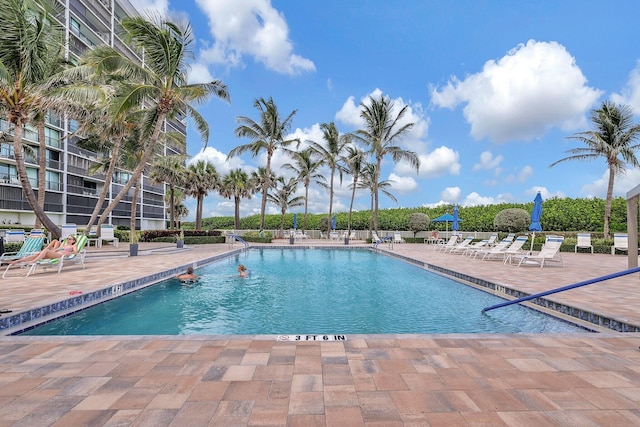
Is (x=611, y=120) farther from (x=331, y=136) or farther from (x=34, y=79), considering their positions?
(x=34, y=79)

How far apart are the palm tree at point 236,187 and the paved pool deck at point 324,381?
3304 cm

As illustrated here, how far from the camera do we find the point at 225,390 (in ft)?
8.70

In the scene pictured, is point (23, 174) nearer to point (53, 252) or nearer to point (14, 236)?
point (53, 252)

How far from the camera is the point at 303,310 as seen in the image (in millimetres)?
6516

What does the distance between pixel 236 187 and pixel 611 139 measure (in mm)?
31063

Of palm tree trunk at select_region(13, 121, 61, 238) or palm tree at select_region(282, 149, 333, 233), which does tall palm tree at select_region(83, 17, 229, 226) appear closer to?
palm tree trunk at select_region(13, 121, 61, 238)

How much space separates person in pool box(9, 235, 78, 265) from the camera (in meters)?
8.64

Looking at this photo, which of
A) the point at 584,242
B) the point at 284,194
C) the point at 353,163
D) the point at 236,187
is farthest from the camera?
the point at 284,194

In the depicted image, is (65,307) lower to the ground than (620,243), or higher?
lower

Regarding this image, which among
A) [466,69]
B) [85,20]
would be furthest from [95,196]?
[466,69]

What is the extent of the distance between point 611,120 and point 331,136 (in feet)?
62.9

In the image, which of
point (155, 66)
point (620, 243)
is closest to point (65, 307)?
point (155, 66)

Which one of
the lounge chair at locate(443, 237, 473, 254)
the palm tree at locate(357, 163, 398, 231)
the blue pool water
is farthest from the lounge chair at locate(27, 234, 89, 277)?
the palm tree at locate(357, 163, 398, 231)

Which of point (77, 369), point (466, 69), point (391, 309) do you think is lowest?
point (391, 309)
